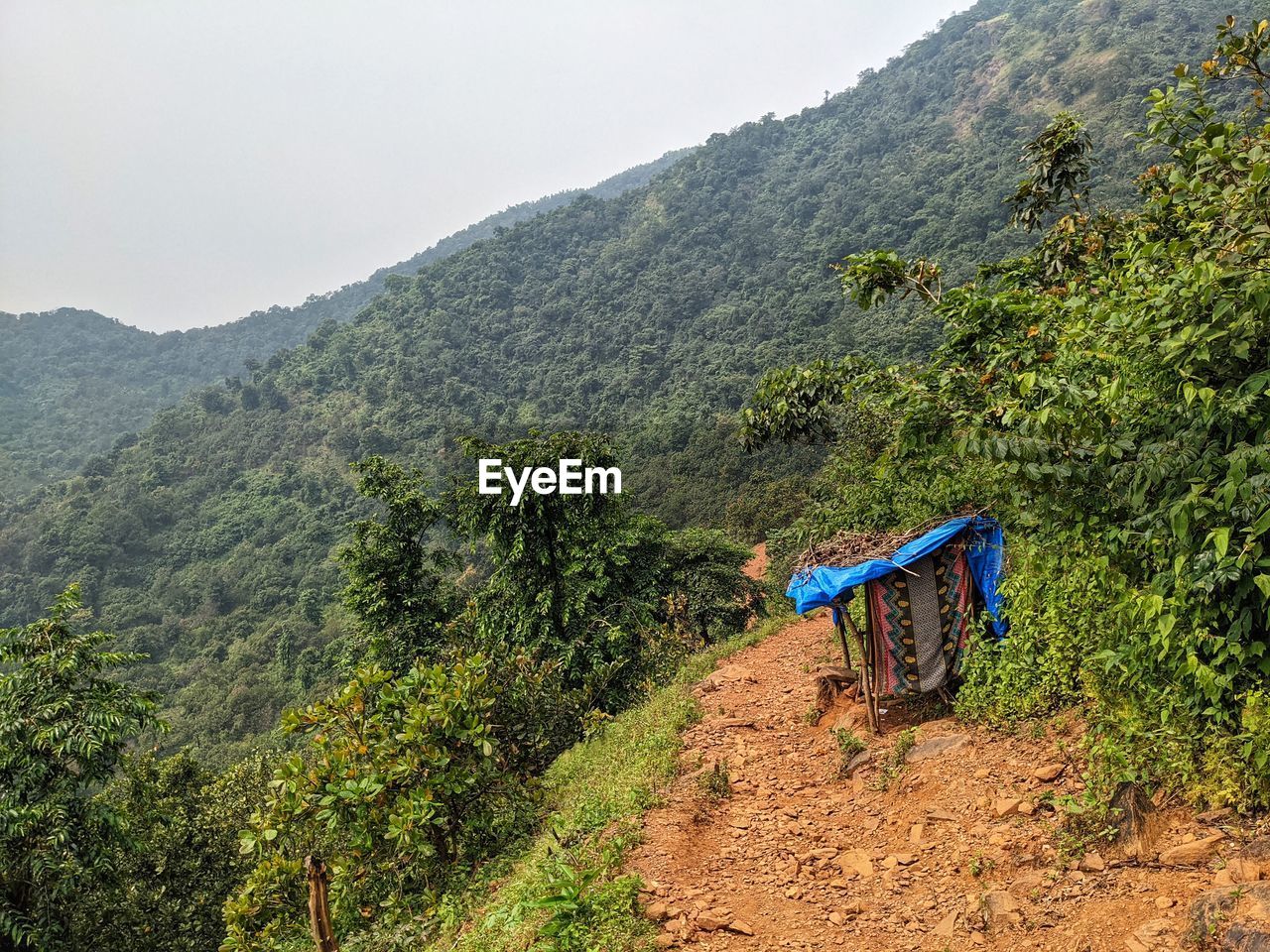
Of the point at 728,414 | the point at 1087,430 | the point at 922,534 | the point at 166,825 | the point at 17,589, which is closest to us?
the point at 1087,430

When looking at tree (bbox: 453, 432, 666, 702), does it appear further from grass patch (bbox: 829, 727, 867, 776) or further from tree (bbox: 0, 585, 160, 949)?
grass patch (bbox: 829, 727, 867, 776)

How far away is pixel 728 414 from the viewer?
44719 millimetres

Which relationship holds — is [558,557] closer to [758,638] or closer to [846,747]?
[758,638]

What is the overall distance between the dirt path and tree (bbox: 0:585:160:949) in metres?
6.03

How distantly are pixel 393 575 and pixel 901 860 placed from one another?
1043cm

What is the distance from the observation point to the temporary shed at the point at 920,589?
5.59m

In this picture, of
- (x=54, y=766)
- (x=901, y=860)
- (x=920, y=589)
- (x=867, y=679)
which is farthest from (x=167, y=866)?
(x=920, y=589)

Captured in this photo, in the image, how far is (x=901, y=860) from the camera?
4.29 meters

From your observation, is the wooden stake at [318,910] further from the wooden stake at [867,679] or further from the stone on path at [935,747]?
the wooden stake at [867,679]

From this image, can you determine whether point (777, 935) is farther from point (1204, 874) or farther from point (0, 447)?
point (0, 447)

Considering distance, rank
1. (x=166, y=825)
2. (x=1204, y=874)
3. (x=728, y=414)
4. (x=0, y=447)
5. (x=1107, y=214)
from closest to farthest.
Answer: (x=1204, y=874)
(x=1107, y=214)
(x=166, y=825)
(x=728, y=414)
(x=0, y=447)

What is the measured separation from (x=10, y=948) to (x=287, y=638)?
30.1 meters

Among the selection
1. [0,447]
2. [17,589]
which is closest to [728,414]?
[17,589]

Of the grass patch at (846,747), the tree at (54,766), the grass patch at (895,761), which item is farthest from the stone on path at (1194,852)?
the tree at (54,766)
